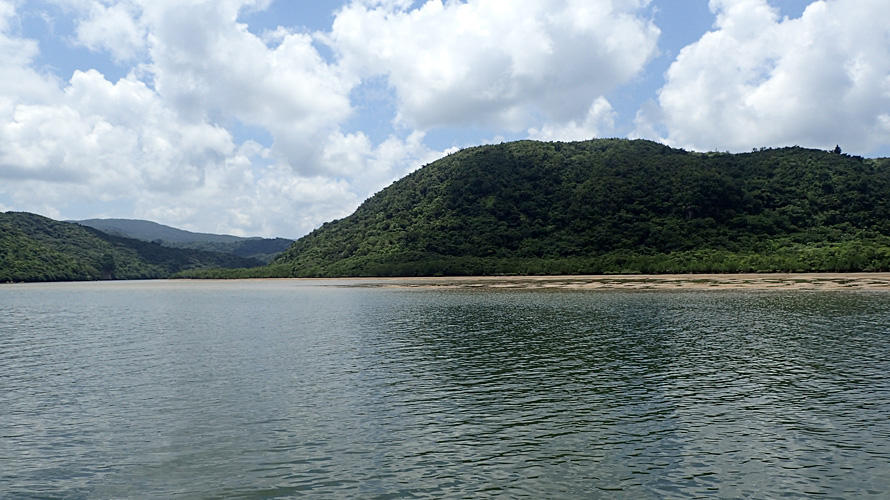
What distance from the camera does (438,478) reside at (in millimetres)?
19125

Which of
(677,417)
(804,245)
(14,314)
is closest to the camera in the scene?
(677,417)

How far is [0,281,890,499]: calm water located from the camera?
62.3 feet

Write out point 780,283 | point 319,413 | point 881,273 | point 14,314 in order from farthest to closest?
1. point 881,273
2. point 780,283
3. point 14,314
4. point 319,413

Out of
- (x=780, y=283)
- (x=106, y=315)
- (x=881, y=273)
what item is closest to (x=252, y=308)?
A: (x=106, y=315)

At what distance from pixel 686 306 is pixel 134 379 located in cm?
6525

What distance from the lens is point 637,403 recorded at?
28375 millimetres

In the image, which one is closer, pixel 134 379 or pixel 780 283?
pixel 134 379

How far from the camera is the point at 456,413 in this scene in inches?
1072

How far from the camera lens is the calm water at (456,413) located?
19000mm

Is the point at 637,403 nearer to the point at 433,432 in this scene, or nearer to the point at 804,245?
the point at 433,432

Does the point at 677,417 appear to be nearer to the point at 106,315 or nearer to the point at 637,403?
the point at 637,403

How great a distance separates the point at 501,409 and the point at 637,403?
645 centimetres

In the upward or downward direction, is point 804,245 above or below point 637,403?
above

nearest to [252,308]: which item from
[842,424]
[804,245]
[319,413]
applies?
[319,413]
